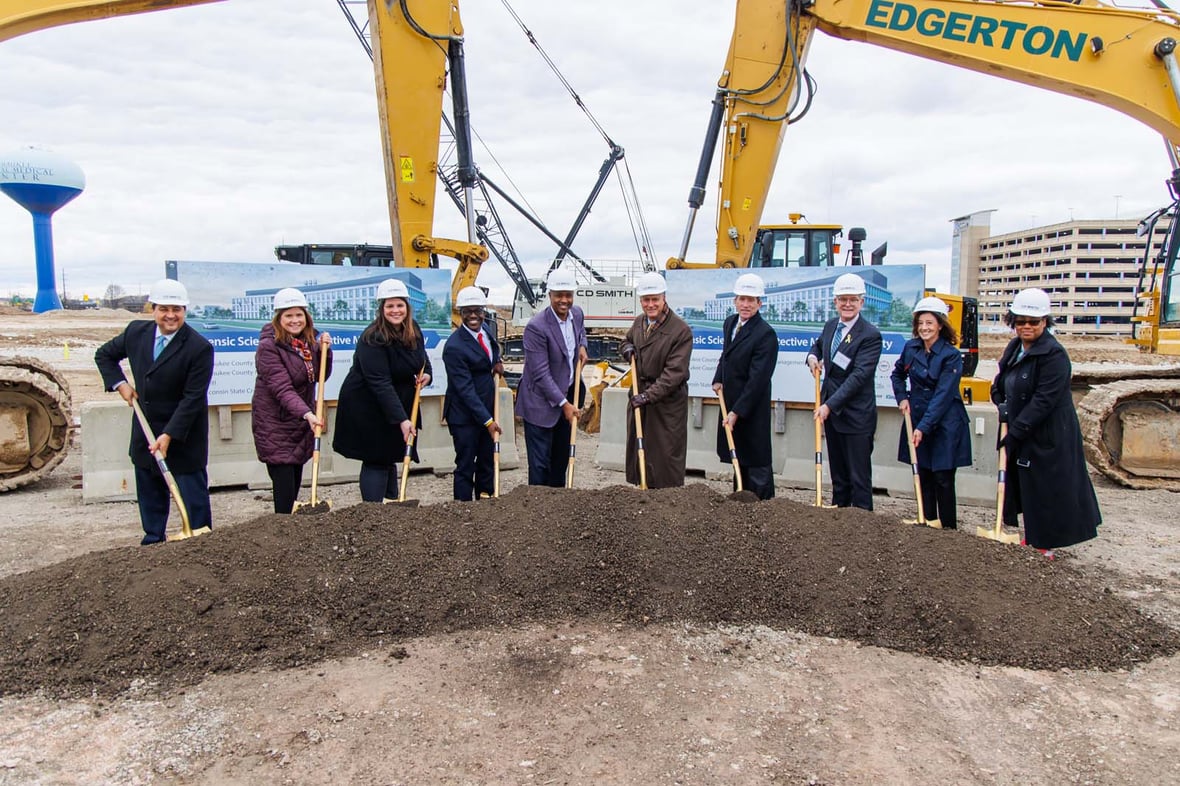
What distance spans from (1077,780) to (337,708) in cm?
267

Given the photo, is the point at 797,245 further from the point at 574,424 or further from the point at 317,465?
the point at 317,465

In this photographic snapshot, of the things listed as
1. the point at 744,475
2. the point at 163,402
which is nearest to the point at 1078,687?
the point at 744,475

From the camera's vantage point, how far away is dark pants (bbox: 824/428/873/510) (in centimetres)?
540

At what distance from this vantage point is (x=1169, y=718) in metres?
3.12

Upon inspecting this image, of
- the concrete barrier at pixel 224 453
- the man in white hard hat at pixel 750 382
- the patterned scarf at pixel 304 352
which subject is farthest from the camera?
the concrete barrier at pixel 224 453

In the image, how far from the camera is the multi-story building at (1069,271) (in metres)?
44.2

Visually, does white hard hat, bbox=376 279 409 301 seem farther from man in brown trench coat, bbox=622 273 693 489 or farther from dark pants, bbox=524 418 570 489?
man in brown trench coat, bbox=622 273 693 489

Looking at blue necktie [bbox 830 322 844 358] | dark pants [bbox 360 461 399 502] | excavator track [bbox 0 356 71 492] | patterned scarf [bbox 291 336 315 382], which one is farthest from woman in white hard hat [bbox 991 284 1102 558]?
excavator track [bbox 0 356 71 492]

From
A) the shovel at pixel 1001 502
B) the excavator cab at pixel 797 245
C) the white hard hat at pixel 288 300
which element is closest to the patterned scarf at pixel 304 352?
the white hard hat at pixel 288 300

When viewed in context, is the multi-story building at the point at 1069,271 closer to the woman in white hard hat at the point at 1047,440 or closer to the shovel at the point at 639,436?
the woman in white hard hat at the point at 1047,440

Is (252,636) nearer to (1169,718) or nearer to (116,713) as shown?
(116,713)

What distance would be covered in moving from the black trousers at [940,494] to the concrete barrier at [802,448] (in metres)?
1.52

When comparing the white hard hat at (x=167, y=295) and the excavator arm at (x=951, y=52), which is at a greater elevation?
the excavator arm at (x=951, y=52)

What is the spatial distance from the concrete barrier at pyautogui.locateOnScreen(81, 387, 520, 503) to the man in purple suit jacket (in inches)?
89.4
